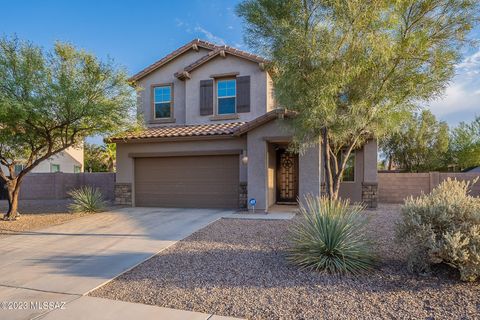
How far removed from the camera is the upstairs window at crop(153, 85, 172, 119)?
641 inches

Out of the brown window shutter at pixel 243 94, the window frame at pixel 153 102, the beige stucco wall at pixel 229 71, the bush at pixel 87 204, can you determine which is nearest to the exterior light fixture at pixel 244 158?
the beige stucco wall at pixel 229 71

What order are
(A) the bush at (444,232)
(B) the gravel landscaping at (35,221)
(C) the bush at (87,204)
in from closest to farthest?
(A) the bush at (444,232) → (B) the gravel landscaping at (35,221) → (C) the bush at (87,204)

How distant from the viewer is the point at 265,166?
39.5 ft

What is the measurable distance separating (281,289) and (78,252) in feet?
16.5

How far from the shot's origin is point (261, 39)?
812 cm

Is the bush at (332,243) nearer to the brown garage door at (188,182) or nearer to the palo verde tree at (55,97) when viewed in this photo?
the brown garage door at (188,182)

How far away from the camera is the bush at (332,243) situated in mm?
5414

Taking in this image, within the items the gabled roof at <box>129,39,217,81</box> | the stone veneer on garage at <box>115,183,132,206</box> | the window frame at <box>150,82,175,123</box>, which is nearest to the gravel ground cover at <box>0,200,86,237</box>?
the stone veneer on garage at <box>115,183,132,206</box>

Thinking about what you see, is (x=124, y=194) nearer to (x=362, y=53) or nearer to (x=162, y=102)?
(x=162, y=102)

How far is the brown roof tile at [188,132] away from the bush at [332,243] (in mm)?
7228

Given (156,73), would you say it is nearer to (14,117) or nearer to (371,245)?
(14,117)

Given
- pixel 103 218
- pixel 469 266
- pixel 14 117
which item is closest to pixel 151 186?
pixel 103 218

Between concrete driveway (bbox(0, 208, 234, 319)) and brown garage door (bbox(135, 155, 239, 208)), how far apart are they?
1726 millimetres

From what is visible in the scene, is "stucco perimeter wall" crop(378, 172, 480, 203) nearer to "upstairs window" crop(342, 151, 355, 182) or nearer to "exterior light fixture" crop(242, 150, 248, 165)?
"upstairs window" crop(342, 151, 355, 182)
